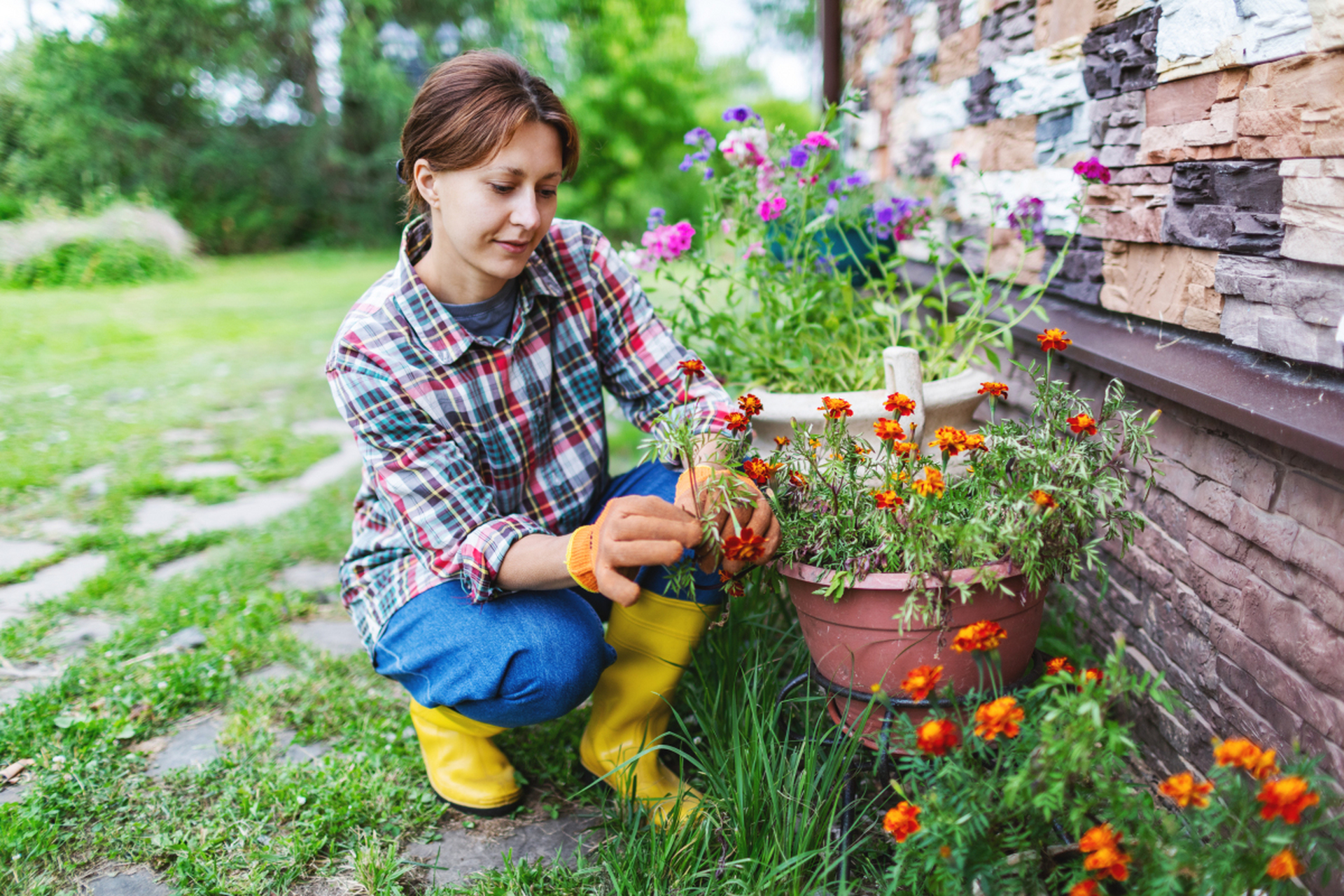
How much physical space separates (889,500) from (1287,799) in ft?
1.76

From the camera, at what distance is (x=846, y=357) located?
7.04ft

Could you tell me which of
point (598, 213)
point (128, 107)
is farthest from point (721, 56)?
point (128, 107)

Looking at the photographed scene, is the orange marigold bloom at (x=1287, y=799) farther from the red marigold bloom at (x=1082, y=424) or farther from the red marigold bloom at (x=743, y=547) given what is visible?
the red marigold bloom at (x=743, y=547)

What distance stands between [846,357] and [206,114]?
16037mm

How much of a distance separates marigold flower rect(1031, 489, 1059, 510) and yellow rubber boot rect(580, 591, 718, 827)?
2.13 feet

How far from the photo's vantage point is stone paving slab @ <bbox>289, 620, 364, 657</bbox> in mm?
2299

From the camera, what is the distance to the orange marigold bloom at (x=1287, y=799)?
86cm

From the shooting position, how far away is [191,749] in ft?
6.05

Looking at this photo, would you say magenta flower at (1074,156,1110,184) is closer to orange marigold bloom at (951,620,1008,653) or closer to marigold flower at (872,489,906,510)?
marigold flower at (872,489,906,510)

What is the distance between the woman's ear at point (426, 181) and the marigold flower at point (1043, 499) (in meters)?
1.11

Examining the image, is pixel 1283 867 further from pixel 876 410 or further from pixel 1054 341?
pixel 876 410

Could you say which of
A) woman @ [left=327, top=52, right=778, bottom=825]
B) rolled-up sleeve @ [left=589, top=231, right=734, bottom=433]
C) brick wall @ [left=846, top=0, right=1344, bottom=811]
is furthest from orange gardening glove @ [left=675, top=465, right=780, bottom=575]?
brick wall @ [left=846, top=0, right=1344, bottom=811]

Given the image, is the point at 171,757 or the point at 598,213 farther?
the point at 598,213

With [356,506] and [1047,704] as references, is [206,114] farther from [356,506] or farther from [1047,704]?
[1047,704]
